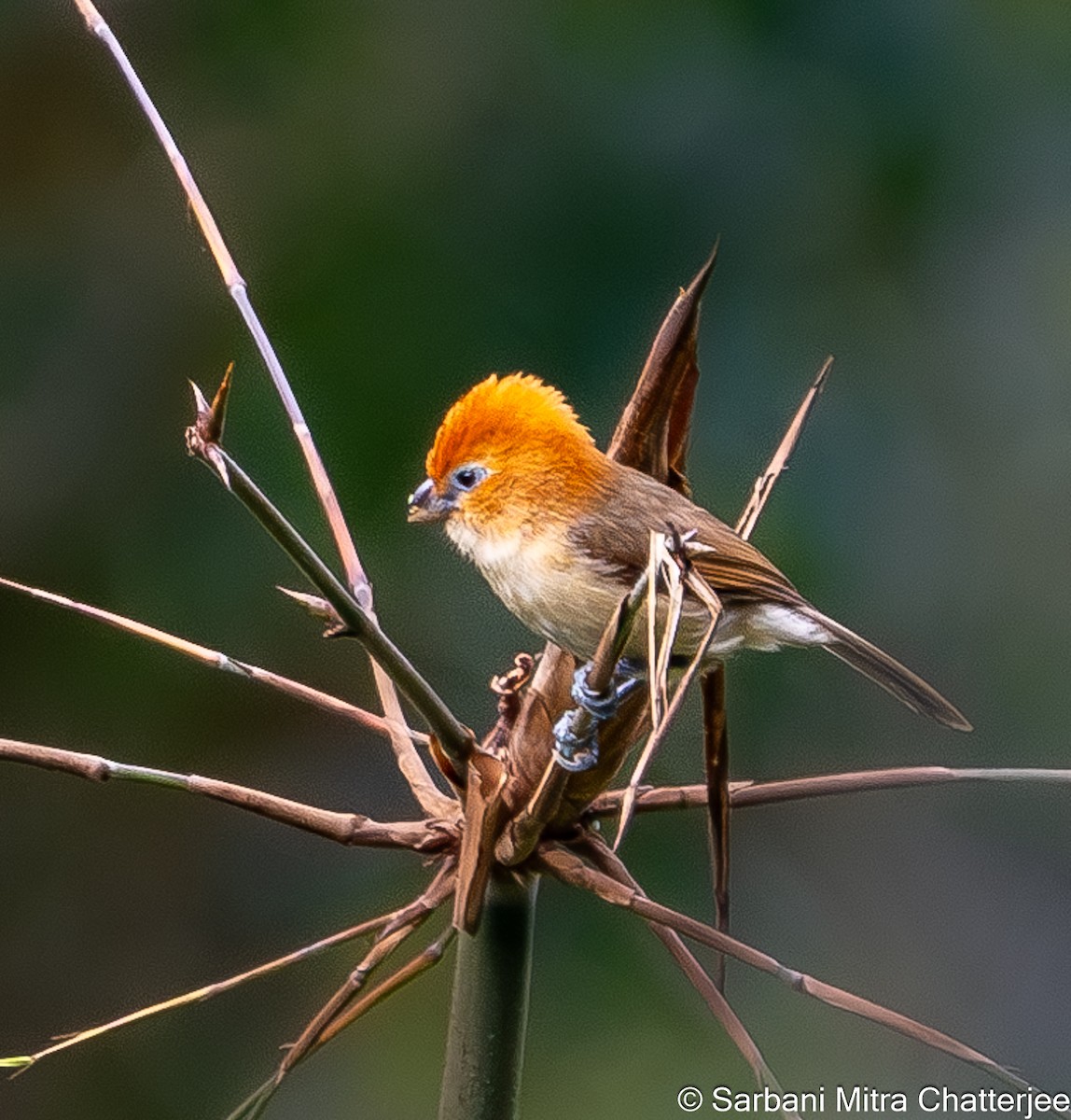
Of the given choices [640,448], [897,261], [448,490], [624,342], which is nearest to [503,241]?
[624,342]

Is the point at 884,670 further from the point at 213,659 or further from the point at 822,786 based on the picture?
the point at 213,659

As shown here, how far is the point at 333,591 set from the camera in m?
0.81

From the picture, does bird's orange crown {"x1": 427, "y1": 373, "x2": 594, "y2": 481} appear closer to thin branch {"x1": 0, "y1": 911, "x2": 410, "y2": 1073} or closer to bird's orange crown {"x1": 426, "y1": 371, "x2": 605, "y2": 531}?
bird's orange crown {"x1": 426, "y1": 371, "x2": 605, "y2": 531}

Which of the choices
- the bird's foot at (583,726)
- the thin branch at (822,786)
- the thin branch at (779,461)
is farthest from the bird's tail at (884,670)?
the bird's foot at (583,726)

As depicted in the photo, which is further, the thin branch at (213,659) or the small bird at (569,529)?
the small bird at (569,529)

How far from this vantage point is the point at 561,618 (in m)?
1.39

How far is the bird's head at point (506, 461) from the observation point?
1.46m

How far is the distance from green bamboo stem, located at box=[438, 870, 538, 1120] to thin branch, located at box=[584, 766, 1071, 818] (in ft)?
0.25

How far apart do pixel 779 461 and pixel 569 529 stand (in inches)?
14.3

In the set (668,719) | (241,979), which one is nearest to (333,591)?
(668,719)

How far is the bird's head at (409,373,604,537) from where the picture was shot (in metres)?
1.46

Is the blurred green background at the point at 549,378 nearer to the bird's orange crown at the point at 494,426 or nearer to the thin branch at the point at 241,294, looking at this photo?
the bird's orange crown at the point at 494,426

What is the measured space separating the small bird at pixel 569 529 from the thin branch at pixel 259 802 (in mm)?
341

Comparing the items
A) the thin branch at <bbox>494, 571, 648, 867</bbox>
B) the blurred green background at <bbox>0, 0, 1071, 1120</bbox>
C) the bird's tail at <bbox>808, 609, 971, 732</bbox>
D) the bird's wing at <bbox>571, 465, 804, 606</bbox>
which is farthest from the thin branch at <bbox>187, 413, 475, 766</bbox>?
the blurred green background at <bbox>0, 0, 1071, 1120</bbox>
